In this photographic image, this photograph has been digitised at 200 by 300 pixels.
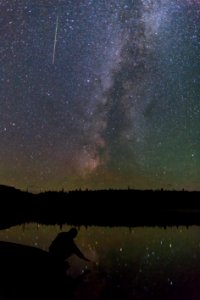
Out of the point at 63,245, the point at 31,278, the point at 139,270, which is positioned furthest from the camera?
the point at 139,270

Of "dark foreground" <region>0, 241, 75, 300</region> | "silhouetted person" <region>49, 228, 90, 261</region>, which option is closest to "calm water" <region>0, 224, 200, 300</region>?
"dark foreground" <region>0, 241, 75, 300</region>

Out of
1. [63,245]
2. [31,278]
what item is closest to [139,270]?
[63,245]

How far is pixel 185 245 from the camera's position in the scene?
21.1 m

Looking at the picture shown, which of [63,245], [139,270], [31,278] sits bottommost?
[31,278]

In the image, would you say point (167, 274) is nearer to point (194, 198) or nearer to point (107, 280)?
point (107, 280)

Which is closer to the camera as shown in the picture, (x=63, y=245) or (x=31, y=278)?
(x=31, y=278)

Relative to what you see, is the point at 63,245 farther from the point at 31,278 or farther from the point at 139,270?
the point at 139,270

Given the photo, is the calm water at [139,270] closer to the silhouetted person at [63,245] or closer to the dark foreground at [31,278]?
the dark foreground at [31,278]

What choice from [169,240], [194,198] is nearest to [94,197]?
[194,198]

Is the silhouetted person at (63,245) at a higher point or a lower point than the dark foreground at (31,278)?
higher

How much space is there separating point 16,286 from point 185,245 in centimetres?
1320

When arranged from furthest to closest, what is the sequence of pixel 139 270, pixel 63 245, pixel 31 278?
pixel 139 270
pixel 63 245
pixel 31 278

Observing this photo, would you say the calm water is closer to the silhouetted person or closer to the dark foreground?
the dark foreground

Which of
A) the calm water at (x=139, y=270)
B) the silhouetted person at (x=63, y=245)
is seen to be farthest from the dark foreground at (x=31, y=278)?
the calm water at (x=139, y=270)
